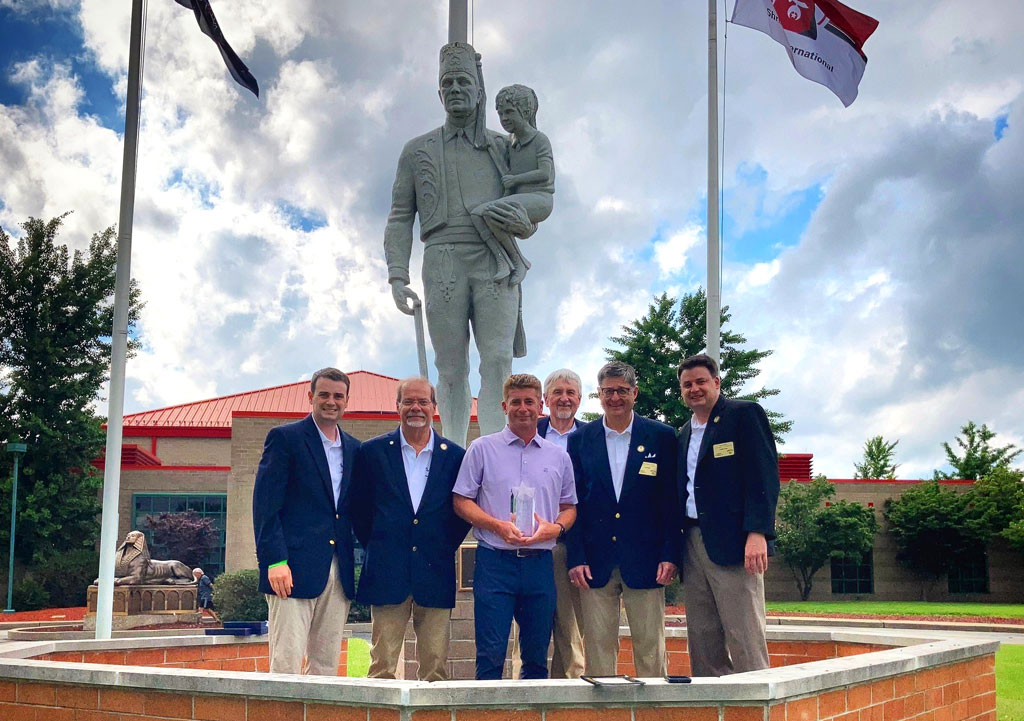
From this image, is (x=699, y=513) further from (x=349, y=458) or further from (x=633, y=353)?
(x=633, y=353)

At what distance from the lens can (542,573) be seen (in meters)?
5.12

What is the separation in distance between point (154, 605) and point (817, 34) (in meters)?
17.7

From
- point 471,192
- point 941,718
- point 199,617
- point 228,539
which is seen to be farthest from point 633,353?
point 941,718

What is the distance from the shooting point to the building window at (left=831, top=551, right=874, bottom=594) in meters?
32.6

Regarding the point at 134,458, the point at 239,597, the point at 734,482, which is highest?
the point at 134,458

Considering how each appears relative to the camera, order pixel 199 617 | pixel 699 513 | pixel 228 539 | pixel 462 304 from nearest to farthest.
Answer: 1. pixel 699 513
2. pixel 462 304
3. pixel 199 617
4. pixel 228 539

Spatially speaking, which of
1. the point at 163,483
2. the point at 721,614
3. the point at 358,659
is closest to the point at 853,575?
the point at 163,483

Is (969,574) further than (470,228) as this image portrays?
Yes

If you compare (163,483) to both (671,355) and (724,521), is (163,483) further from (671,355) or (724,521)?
(724,521)

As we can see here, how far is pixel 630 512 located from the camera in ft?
18.2

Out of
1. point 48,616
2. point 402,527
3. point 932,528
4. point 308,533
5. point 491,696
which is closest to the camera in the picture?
point 491,696

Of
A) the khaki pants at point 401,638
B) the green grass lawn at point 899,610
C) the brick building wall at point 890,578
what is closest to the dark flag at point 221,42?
the khaki pants at point 401,638

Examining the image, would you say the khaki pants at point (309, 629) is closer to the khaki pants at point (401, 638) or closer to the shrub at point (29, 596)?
the khaki pants at point (401, 638)

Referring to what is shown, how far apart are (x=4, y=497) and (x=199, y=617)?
10.7 meters
